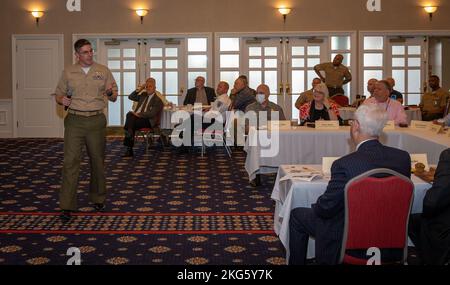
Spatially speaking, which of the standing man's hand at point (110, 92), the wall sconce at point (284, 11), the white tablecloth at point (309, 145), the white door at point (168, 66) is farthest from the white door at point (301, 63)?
the standing man's hand at point (110, 92)

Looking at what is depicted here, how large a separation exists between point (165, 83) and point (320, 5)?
388cm

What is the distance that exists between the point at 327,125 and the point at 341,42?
23.4ft

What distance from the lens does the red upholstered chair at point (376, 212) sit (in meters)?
3.36

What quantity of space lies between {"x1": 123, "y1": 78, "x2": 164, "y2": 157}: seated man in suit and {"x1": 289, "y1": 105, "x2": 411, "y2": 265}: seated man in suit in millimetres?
7877

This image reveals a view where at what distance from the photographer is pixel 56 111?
49.1 feet

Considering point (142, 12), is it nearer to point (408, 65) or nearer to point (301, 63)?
point (301, 63)

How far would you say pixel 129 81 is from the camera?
49.8ft

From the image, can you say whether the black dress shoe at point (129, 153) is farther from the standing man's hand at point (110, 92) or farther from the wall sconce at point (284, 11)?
the wall sconce at point (284, 11)

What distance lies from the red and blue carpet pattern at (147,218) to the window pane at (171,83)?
16.7ft

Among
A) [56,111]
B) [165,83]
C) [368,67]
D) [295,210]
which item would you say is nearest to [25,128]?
[56,111]

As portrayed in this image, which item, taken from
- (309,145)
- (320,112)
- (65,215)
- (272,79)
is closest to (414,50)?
(272,79)

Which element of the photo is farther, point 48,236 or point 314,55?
point 314,55
